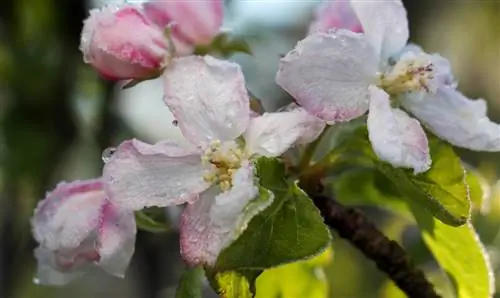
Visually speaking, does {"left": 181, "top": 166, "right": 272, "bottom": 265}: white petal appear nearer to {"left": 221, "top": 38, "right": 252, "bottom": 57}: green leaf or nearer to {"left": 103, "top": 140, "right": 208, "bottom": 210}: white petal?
{"left": 103, "top": 140, "right": 208, "bottom": 210}: white petal

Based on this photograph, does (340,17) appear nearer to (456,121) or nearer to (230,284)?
(456,121)

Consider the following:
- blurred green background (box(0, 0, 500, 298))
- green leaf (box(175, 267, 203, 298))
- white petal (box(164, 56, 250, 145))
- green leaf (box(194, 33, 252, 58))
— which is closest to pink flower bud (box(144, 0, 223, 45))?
green leaf (box(194, 33, 252, 58))

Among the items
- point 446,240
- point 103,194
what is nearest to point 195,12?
point 103,194

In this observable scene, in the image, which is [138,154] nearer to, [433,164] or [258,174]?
[258,174]

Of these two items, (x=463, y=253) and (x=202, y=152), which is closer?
(x=202, y=152)

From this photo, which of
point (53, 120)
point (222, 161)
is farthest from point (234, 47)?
point (53, 120)

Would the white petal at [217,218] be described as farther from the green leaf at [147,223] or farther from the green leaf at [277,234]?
the green leaf at [147,223]

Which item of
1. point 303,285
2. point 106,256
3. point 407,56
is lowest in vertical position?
point 303,285
